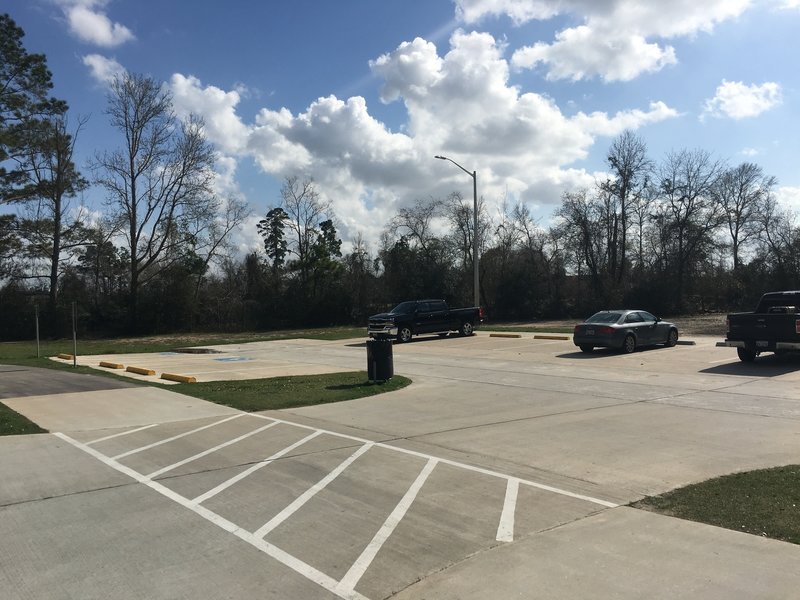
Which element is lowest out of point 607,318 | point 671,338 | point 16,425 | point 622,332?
point 16,425

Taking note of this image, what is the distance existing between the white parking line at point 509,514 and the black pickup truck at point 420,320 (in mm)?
22083

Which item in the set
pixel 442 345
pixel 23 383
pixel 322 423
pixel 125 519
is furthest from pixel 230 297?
pixel 125 519

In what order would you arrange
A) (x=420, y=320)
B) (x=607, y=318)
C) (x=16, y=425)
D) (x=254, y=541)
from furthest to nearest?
(x=420, y=320)
(x=607, y=318)
(x=16, y=425)
(x=254, y=541)

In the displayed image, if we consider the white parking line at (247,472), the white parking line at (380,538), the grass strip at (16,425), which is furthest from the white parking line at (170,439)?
the white parking line at (380,538)

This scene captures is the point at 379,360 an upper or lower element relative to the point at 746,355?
upper

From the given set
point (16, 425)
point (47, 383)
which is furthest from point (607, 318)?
point (16, 425)

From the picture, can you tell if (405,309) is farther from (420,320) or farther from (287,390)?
(287,390)

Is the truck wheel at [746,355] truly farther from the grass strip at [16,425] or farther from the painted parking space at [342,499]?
the grass strip at [16,425]

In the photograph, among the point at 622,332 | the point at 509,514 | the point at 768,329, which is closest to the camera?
the point at 509,514

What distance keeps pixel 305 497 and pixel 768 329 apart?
15128 mm

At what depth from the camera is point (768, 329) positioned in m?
16.3

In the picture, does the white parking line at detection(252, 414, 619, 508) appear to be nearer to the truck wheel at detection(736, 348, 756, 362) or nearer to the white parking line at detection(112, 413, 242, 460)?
the white parking line at detection(112, 413, 242, 460)

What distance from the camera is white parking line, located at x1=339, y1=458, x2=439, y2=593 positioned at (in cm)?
404

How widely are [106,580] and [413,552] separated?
214 centimetres
